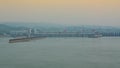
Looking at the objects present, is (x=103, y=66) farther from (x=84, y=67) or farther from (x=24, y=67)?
(x=24, y=67)

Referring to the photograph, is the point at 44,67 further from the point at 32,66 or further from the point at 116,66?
the point at 116,66

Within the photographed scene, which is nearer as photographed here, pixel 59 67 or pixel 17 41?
pixel 59 67

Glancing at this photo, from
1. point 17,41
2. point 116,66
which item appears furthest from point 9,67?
point 17,41

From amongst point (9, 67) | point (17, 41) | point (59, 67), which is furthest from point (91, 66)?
point (17, 41)

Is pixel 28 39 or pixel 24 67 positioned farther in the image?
pixel 28 39

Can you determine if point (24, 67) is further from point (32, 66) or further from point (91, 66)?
point (91, 66)

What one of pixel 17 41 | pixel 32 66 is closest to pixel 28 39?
pixel 17 41

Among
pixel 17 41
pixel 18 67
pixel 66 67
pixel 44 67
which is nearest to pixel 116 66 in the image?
pixel 66 67
